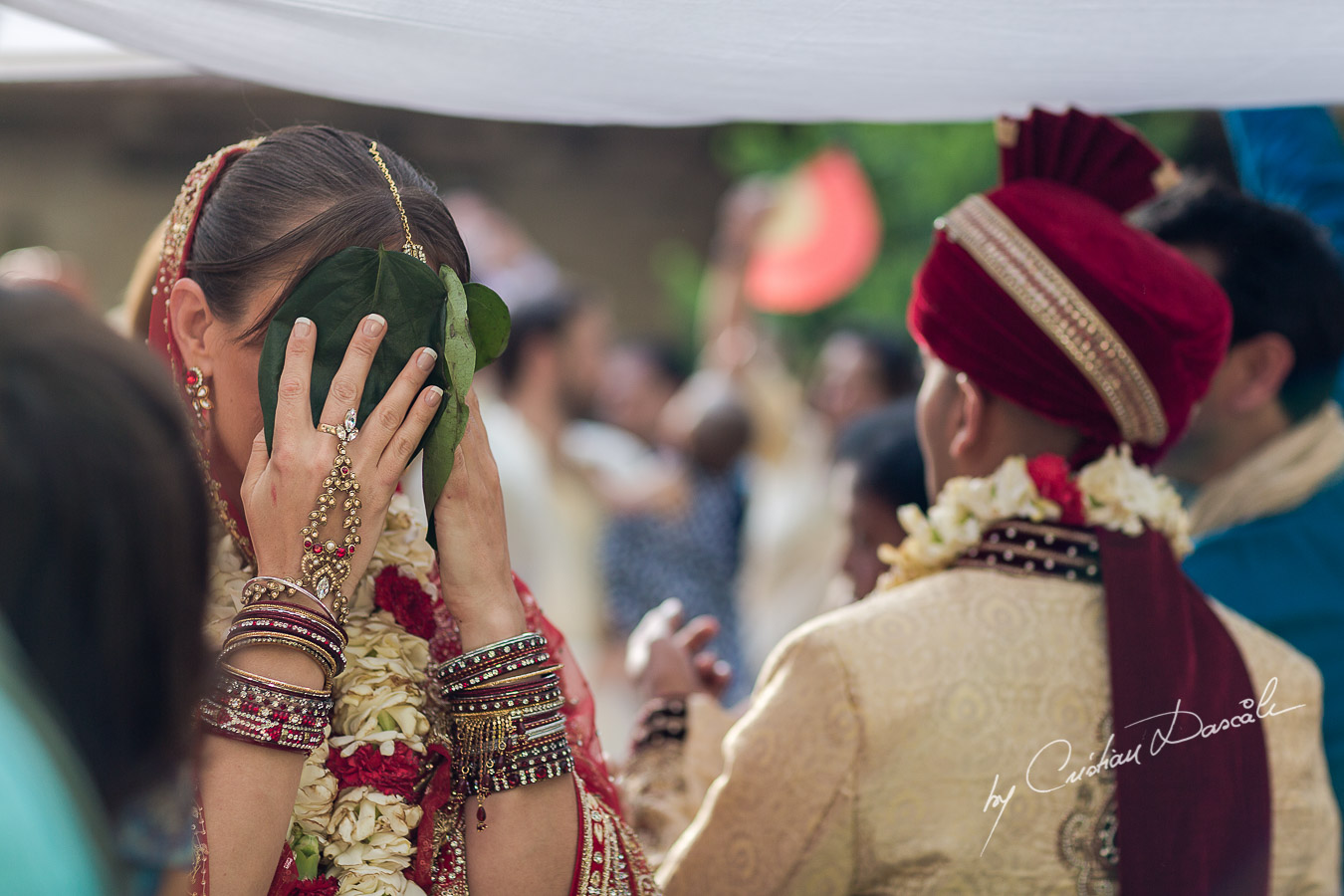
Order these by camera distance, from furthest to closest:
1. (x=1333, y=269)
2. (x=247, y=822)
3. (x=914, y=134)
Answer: (x=914, y=134), (x=1333, y=269), (x=247, y=822)

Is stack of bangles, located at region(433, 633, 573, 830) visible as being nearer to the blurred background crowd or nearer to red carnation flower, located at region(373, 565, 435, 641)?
red carnation flower, located at region(373, 565, 435, 641)

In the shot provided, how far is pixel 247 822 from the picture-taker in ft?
4.00

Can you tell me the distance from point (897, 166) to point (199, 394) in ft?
25.5

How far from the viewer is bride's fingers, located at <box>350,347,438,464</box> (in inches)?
51.9

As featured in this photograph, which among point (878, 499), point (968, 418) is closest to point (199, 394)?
point (968, 418)

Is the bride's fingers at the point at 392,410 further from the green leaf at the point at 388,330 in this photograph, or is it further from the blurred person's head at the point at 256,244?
the blurred person's head at the point at 256,244

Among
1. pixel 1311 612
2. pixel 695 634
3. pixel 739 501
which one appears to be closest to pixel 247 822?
pixel 695 634

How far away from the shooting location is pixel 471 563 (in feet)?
4.57

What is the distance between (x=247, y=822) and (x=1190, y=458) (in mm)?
2121

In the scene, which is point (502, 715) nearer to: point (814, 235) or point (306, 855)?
point (306, 855)

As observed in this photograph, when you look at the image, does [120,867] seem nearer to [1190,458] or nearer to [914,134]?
[1190,458]

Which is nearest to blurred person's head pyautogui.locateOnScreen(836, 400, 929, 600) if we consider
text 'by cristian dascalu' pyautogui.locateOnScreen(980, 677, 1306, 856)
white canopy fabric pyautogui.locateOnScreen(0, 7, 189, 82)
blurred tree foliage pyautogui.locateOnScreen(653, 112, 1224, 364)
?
text 'by cristian dascalu' pyautogui.locateOnScreen(980, 677, 1306, 856)

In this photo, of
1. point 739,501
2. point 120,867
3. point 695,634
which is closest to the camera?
point 120,867

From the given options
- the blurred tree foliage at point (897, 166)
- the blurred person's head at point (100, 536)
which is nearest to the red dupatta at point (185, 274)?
the blurred person's head at point (100, 536)
